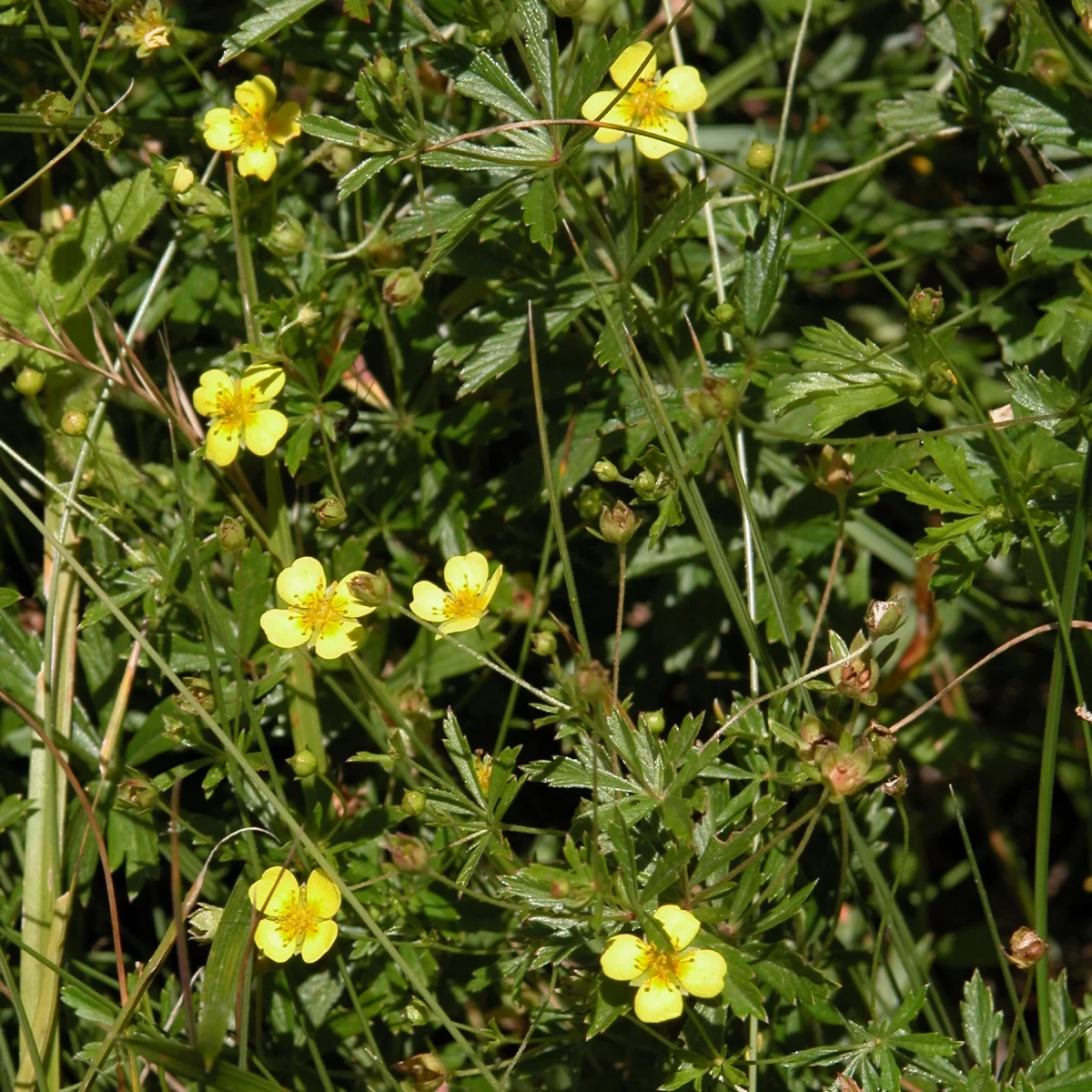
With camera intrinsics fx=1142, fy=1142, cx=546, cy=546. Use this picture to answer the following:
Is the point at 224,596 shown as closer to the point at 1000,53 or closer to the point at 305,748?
the point at 305,748

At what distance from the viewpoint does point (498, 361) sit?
2.12 m

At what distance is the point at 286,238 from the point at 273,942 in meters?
1.24

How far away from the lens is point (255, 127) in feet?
7.04

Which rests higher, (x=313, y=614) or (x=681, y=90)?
(x=681, y=90)

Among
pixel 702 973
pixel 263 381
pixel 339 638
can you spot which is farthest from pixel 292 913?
pixel 263 381

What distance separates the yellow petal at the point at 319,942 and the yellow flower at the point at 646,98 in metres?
1.39

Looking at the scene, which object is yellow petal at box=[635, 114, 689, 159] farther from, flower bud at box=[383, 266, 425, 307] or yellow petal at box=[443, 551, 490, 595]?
yellow petal at box=[443, 551, 490, 595]

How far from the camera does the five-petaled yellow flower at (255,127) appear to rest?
2.12 m

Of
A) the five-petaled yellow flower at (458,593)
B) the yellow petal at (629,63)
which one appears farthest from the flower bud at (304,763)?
the yellow petal at (629,63)

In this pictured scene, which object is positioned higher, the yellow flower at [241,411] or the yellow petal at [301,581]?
the yellow flower at [241,411]

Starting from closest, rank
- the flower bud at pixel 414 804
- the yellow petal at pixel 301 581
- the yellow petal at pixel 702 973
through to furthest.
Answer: the yellow petal at pixel 702 973 → the flower bud at pixel 414 804 → the yellow petal at pixel 301 581

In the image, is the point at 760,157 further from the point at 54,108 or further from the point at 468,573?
the point at 54,108

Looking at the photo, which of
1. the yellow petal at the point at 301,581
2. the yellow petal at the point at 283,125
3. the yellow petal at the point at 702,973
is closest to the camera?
the yellow petal at the point at 702,973

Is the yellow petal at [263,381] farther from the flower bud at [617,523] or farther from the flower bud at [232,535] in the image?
the flower bud at [617,523]
